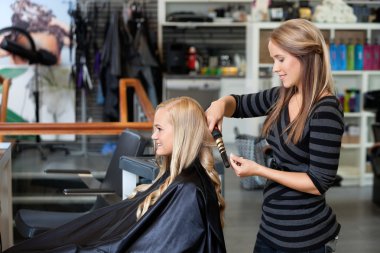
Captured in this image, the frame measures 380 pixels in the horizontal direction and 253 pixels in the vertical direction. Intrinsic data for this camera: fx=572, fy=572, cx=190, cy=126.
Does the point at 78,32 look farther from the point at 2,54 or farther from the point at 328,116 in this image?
the point at 328,116

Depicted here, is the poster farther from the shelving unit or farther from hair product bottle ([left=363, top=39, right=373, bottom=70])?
hair product bottle ([left=363, top=39, right=373, bottom=70])

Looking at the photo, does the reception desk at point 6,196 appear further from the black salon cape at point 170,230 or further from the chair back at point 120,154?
the black salon cape at point 170,230

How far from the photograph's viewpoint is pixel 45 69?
6840 mm

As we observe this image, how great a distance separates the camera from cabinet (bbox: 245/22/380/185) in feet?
19.2

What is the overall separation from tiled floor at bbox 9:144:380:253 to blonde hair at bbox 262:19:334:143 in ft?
6.67

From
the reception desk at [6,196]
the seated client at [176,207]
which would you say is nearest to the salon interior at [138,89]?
the reception desk at [6,196]

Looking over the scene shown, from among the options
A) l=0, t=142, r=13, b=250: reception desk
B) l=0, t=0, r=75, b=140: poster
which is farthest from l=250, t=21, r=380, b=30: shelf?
l=0, t=142, r=13, b=250: reception desk

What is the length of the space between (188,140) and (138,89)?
241 cm

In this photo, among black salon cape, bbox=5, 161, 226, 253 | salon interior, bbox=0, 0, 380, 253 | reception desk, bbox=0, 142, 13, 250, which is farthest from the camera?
salon interior, bbox=0, 0, 380, 253

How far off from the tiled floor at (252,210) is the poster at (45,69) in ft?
7.70

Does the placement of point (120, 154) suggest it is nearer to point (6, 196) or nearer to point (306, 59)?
point (6, 196)

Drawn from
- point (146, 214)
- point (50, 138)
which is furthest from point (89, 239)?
point (50, 138)

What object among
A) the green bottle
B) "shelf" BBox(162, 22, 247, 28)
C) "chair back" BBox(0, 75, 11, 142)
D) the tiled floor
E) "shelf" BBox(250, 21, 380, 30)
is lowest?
the tiled floor

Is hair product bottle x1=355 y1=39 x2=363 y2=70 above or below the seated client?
above
